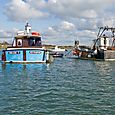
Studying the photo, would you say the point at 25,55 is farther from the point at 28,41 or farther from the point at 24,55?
the point at 28,41

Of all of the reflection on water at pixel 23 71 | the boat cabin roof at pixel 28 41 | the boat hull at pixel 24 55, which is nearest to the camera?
the reflection on water at pixel 23 71

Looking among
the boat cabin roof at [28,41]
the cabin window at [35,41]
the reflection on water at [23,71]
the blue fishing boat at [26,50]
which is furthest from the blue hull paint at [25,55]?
the reflection on water at [23,71]

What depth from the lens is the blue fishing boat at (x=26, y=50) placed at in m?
59.5

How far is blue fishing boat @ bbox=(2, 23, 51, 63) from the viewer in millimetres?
59500

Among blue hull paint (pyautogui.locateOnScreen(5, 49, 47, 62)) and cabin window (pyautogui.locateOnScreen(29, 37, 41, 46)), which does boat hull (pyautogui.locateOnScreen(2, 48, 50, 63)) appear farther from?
cabin window (pyautogui.locateOnScreen(29, 37, 41, 46))

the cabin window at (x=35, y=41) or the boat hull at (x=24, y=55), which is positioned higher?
the cabin window at (x=35, y=41)

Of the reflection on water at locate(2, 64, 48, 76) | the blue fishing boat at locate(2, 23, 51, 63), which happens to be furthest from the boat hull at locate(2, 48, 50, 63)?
the reflection on water at locate(2, 64, 48, 76)

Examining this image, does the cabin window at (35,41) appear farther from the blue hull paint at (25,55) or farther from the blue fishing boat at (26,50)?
the blue hull paint at (25,55)

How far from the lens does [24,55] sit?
59.7 metres

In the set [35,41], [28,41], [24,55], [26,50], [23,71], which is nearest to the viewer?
[23,71]

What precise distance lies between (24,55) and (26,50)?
44.9 inches

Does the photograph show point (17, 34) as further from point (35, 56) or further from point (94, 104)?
point (94, 104)

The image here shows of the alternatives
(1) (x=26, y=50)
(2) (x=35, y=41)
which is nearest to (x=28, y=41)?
(2) (x=35, y=41)

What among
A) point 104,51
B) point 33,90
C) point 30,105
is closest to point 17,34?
point 104,51
